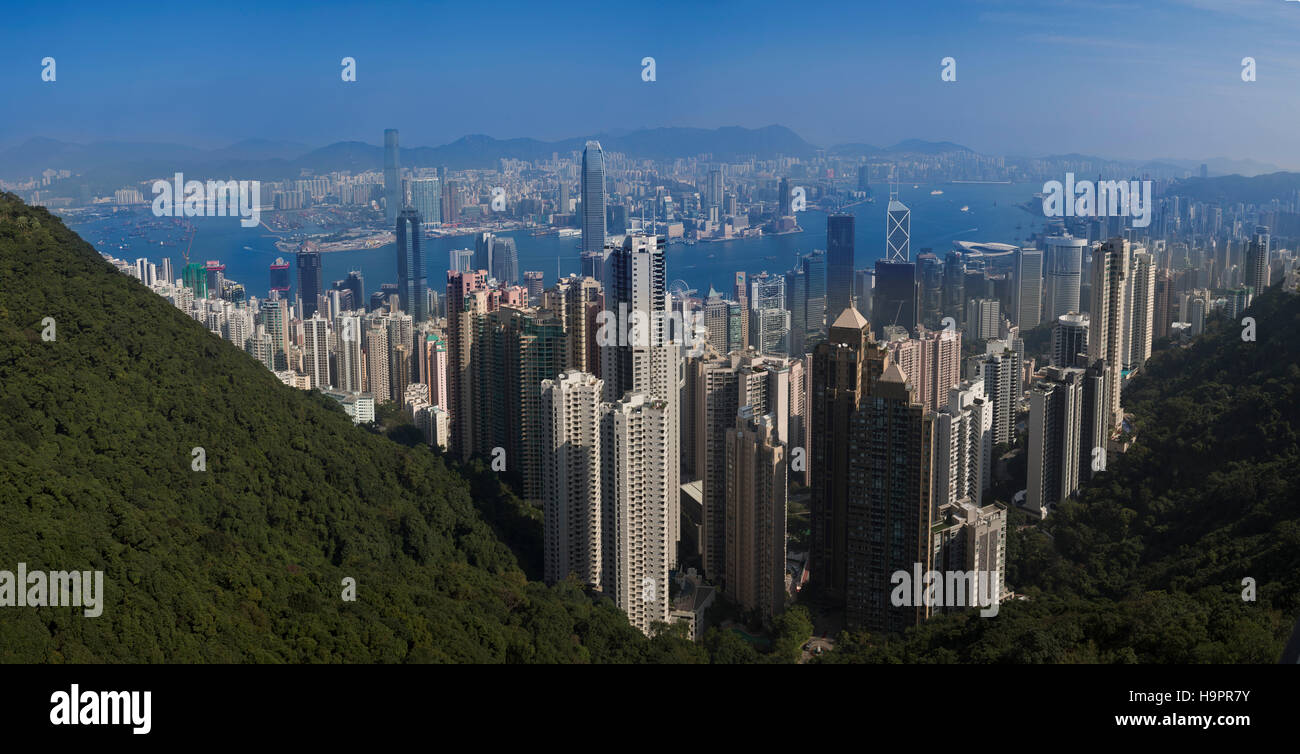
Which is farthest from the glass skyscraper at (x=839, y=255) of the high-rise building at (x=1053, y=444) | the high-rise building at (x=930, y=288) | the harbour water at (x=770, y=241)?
the high-rise building at (x=1053, y=444)

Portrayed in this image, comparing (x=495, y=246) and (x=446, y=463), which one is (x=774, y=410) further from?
(x=495, y=246)

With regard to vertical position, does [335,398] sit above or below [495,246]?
below

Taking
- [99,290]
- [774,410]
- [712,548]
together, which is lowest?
[712,548]

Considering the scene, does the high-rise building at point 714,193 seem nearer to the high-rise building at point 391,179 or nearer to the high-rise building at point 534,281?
the high-rise building at point 534,281

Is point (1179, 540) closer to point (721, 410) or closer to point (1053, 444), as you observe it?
point (1053, 444)

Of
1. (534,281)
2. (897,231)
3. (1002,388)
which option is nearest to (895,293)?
(897,231)

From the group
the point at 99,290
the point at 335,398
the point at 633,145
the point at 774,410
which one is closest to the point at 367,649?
the point at 99,290

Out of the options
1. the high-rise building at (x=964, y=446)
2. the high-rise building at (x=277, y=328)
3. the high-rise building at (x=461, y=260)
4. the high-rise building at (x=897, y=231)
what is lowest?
the high-rise building at (x=964, y=446)
